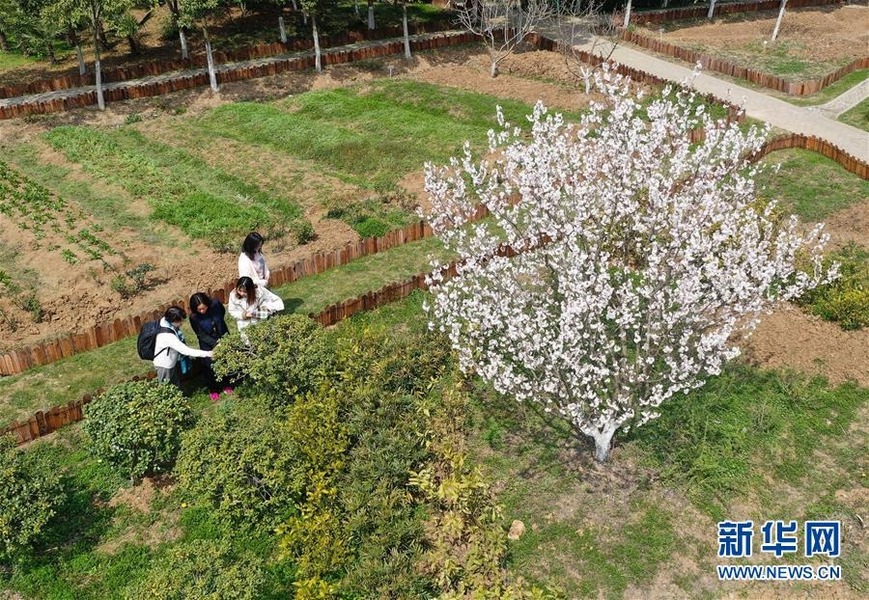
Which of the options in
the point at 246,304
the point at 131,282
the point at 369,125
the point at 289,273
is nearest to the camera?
the point at 246,304

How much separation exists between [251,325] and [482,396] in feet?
15.3

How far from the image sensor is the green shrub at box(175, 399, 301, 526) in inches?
440

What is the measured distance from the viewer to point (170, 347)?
13.0 metres

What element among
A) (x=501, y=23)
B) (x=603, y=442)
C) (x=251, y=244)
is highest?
(x=501, y=23)

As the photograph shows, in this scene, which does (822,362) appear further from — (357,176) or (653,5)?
(653,5)

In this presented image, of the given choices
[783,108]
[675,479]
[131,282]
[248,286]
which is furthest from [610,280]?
[783,108]

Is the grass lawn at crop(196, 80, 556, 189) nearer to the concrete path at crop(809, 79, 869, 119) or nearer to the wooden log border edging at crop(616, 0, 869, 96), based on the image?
the wooden log border edging at crop(616, 0, 869, 96)

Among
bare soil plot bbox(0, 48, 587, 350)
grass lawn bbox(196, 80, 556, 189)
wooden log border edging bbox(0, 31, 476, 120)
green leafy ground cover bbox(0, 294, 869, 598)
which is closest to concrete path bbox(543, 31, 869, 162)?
bare soil plot bbox(0, 48, 587, 350)

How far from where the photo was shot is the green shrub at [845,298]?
15.6 meters

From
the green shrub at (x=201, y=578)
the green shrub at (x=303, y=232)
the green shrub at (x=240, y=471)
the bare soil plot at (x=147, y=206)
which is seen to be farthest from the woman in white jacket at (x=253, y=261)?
the green shrub at (x=201, y=578)

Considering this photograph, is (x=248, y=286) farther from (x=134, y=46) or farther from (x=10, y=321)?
(x=134, y=46)

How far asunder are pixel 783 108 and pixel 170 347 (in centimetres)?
2631

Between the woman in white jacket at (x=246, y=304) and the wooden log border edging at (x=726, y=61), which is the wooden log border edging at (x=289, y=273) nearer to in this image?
the woman in white jacket at (x=246, y=304)

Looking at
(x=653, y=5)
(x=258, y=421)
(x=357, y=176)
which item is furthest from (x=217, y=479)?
(x=653, y=5)
